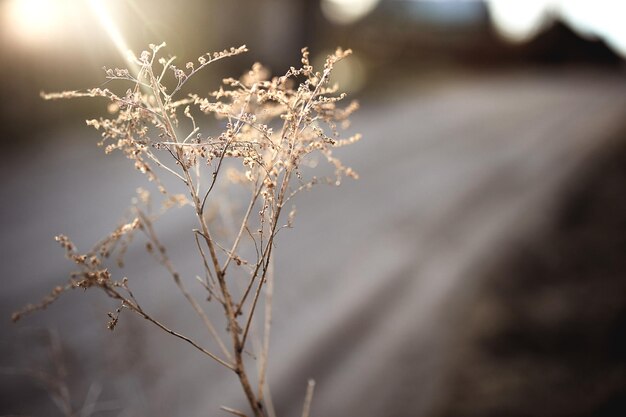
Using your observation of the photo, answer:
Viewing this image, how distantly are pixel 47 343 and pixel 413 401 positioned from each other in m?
3.45

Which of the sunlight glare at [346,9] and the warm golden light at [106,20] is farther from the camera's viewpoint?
the sunlight glare at [346,9]

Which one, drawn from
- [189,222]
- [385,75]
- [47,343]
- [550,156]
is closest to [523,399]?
[47,343]

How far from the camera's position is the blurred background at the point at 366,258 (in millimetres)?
4270

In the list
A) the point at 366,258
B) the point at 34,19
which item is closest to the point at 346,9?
the point at 34,19

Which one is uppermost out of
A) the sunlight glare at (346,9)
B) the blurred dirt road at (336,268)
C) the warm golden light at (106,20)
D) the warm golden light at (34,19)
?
the sunlight glare at (346,9)

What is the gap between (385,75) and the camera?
67.9 feet

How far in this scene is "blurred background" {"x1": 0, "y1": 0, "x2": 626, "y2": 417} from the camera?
14.0ft

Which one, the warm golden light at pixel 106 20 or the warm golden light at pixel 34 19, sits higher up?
the warm golden light at pixel 106 20

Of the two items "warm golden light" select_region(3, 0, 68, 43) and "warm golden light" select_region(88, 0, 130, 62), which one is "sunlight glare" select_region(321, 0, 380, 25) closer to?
"warm golden light" select_region(88, 0, 130, 62)

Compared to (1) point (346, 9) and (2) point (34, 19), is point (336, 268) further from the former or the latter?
(1) point (346, 9)

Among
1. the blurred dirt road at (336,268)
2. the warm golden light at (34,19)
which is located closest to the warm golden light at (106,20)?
the warm golden light at (34,19)

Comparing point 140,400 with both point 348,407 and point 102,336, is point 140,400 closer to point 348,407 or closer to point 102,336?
point 102,336

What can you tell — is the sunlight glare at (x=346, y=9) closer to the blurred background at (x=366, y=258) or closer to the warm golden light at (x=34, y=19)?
the blurred background at (x=366, y=258)

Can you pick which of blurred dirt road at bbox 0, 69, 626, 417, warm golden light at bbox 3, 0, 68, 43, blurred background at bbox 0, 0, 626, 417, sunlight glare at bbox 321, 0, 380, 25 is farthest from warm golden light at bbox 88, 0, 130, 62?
sunlight glare at bbox 321, 0, 380, 25
